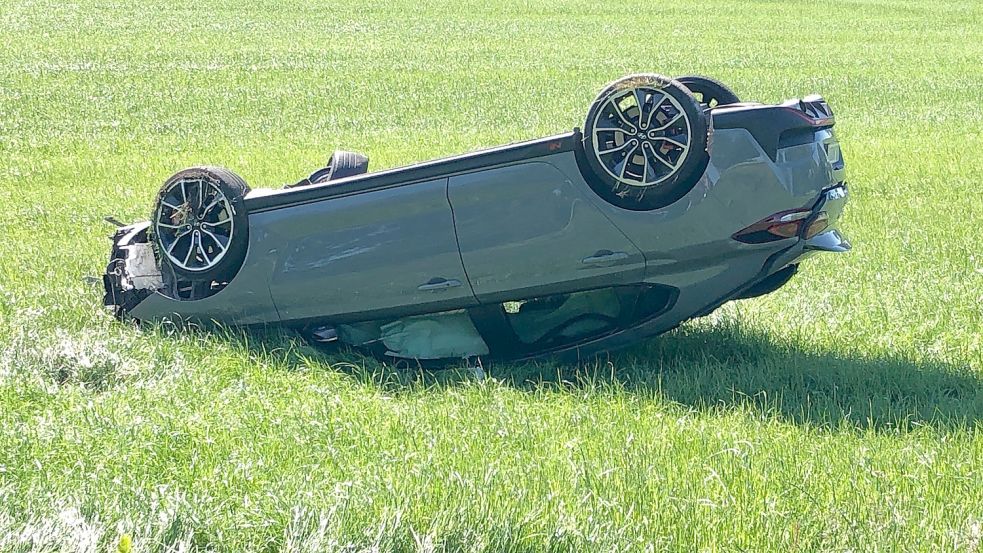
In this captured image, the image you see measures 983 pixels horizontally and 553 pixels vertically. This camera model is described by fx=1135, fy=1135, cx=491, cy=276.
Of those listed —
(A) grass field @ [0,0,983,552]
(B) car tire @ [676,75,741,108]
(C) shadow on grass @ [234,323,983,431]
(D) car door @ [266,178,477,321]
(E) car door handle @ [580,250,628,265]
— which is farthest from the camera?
(B) car tire @ [676,75,741,108]

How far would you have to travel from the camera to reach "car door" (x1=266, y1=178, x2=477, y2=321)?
19.1 feet

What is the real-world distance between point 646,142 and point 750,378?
126cm

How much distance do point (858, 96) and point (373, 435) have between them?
1930cm

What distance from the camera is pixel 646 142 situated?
5445 mm

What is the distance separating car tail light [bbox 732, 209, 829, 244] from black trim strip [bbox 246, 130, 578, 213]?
95 cm

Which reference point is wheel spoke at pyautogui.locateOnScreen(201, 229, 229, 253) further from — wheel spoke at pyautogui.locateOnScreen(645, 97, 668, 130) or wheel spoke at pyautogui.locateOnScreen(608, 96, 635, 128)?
wheel spoke at pyautogui.locateOnScreen(645, 97, 668, 130)

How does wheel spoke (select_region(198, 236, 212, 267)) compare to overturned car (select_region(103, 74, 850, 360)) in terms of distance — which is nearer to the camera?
overturned car (select_region(103, 74, 850, 360))

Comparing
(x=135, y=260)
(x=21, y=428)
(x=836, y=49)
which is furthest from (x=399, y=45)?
(x=21, y=428)

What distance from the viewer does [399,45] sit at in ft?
102

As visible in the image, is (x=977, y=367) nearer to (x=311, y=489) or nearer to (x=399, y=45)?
(x=311, y=489)

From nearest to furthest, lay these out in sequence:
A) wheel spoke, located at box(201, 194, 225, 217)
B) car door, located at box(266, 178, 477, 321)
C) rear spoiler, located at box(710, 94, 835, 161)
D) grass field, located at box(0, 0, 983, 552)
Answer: grass field, located at box(0, 0, 983, 552), rear spoiler, located at box(710, 94, 835, 161), car door, located at box(266, 178, 477, 321), wheel spoke, located at box(201, 194, 225, 217)

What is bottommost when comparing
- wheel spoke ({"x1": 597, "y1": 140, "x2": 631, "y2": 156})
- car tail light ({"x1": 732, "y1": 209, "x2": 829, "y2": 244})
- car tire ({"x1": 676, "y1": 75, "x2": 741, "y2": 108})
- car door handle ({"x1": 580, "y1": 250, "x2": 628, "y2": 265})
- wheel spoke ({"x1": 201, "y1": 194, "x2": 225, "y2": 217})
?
car door handle ({"x1": 580, "y1": 250, "x2": 628, "y2": 265})

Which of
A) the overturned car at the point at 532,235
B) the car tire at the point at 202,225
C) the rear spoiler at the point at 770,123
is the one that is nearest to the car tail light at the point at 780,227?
the overturned car at the point at 532,235

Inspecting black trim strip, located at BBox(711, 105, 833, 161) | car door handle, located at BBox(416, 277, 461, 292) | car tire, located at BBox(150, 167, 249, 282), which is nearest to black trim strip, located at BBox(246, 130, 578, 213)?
car tire, located at BBox(150, 167, 249, 282)
